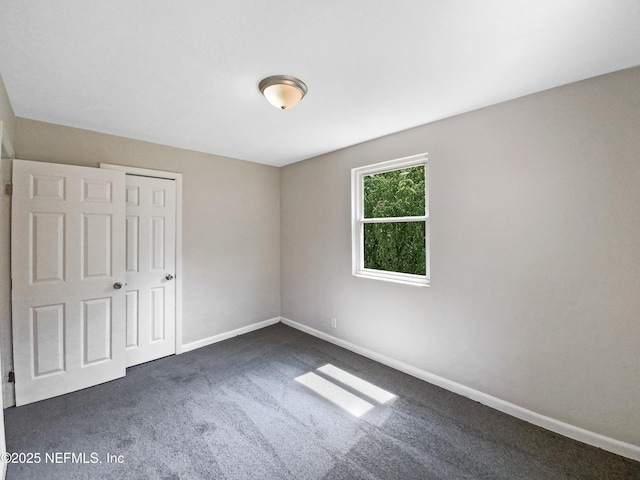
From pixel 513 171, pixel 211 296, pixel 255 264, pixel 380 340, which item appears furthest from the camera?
pixel 255 264

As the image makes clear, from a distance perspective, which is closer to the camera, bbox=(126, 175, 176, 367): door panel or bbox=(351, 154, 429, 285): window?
bbox=(351, 154, 429, 285): window

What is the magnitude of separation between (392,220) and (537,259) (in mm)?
1335

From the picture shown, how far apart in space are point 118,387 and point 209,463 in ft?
4.80

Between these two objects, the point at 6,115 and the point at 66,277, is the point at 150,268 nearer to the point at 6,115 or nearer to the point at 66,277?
the point at 66,277

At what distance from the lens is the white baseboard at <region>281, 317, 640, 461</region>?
5.87 feet

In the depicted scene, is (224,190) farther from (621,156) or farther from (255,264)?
(621,156)

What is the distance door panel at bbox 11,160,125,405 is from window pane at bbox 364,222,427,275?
2660mm

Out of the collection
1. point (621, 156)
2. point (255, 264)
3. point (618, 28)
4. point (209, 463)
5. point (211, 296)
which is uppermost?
point (618, 28)

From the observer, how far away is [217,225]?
3697 mm

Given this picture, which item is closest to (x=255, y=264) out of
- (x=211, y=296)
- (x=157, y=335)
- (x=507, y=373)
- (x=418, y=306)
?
(x=211, y=296)

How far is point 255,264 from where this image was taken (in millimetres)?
4105

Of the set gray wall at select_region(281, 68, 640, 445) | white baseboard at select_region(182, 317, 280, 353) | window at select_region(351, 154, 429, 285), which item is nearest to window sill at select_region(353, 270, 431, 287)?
window at select_region(351, 154, 429, 285)

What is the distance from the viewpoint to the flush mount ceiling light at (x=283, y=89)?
1.85 metres

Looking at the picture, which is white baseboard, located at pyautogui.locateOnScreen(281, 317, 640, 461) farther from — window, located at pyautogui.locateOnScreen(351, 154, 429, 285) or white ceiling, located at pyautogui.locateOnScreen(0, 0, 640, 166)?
white ceiling, located at pyautogui.locateOnScreen(0, 0, 640, 166)
